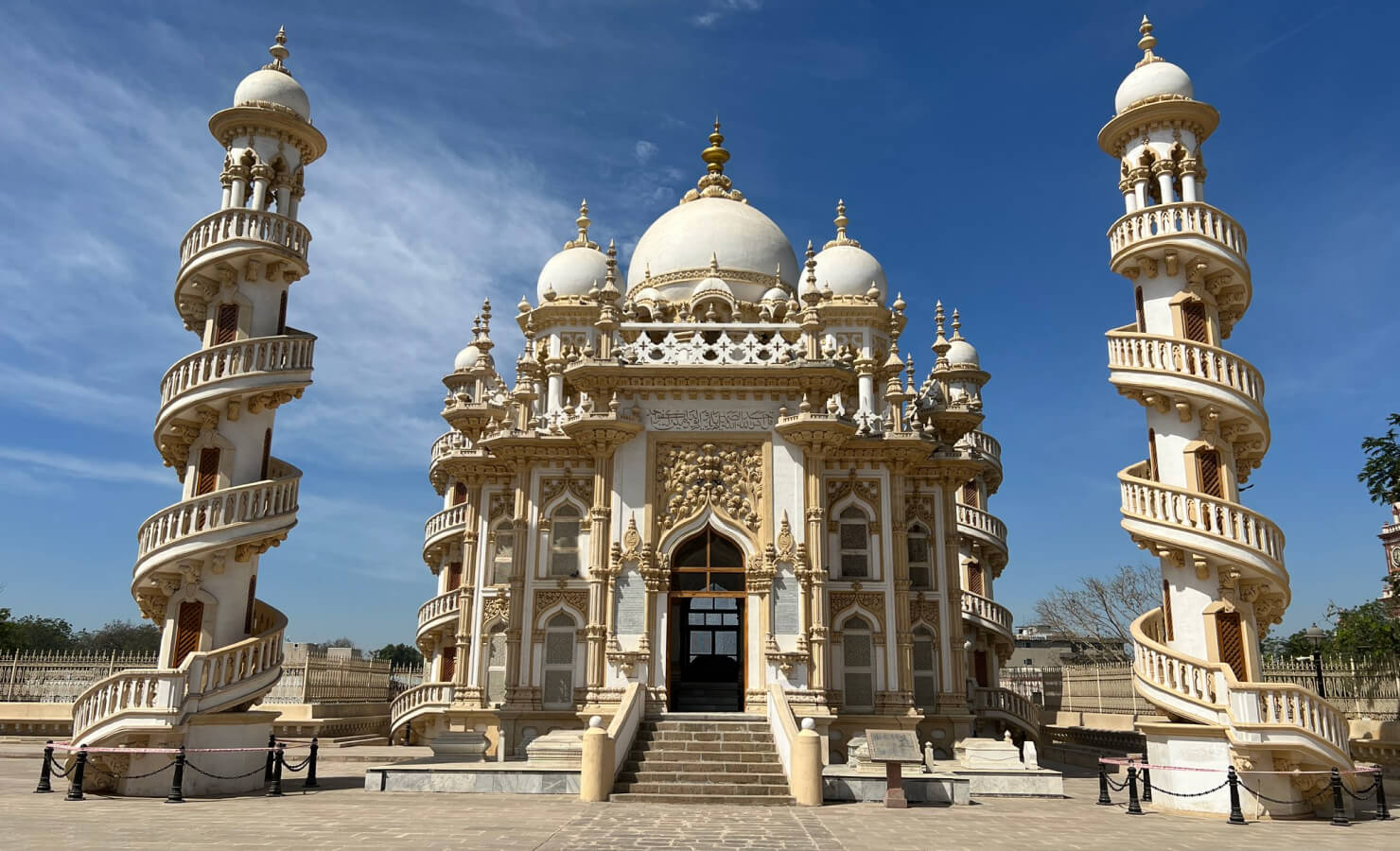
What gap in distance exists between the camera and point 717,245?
2958cm

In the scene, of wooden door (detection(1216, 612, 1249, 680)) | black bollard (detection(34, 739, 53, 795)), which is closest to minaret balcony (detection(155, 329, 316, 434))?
black bollard (detection(34, 739, 53, 795))

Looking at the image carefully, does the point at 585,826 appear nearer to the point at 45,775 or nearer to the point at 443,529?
the point at 45,775

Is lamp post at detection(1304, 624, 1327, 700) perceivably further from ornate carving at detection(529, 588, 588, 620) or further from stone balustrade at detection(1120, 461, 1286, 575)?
ornate carving at detection(529, 588, 588, 620)

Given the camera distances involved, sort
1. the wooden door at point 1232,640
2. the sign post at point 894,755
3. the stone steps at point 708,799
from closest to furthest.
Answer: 1. the sign post at point 894,755
2. the stone steps at point 708,799
3. the wooden door at point 1232,640

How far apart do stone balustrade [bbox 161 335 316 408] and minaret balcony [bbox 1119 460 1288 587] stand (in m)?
16.2

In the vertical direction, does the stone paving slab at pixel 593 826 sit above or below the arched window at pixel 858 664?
below

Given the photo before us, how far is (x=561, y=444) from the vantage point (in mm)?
22938

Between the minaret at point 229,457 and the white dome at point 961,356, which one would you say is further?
the white dome at point 961,356

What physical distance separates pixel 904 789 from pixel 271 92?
18.4m

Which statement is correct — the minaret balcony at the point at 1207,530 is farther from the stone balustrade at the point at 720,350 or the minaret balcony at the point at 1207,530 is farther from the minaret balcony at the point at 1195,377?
the stone balustrade at the point at 720,350

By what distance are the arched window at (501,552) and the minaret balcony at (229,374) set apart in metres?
8.67

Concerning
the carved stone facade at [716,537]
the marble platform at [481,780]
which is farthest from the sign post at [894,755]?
the marble platform at [481,780]

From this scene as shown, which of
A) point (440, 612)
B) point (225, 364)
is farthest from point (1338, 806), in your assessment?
point (440, 612)

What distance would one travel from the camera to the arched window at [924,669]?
24594 mm
